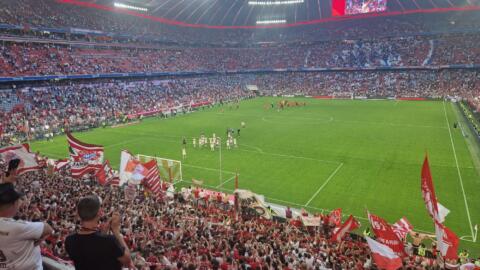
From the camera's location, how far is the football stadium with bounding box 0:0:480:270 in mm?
10134

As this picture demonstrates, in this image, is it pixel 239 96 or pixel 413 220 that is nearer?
pixel 413 220

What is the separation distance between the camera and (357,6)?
78375 millimetres

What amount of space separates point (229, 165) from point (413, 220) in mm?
13652

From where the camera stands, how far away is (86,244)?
3365 mm

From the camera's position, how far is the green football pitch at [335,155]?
19.8 m

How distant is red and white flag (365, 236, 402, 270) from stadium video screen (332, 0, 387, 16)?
3011 inches

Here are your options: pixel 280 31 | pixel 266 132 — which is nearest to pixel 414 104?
pixel 266 132

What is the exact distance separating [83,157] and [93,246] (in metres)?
16.3

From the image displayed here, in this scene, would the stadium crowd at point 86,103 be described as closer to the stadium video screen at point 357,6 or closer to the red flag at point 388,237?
the stadium video screen at point 357,6

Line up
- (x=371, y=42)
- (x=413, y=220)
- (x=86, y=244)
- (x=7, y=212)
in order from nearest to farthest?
(x=86, y=244)
(x=7, y=212)
(x=413, y=220)
(x=371, y=42)

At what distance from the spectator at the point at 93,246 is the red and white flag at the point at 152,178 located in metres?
14.1

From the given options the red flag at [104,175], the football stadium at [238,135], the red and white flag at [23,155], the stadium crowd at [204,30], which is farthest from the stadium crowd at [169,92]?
the red and white flag at [23,155]

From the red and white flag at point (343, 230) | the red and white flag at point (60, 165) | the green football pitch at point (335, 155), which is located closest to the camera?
the red and white flag at point (343, 230)

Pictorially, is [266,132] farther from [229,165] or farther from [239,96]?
[239,96]
